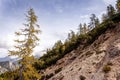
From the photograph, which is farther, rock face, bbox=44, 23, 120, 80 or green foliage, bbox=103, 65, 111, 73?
green foliage, bbox=103, 65, 111, 73

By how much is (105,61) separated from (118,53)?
2.24m

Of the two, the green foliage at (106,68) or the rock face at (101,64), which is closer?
the rock face at (101,64)

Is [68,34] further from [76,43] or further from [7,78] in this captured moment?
[7,78]

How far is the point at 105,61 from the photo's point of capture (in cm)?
3319

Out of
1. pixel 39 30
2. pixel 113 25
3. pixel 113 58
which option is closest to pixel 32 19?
pixel 39 30

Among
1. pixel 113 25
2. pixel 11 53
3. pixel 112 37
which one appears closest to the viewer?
pixel 11 53

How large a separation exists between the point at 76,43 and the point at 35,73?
73.8 ft

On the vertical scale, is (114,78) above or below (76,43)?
below

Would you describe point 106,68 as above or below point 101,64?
below

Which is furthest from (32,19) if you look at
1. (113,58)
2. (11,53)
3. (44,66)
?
(44,66)

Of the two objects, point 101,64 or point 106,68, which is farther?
point 101,64

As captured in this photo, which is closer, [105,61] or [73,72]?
[105,61]

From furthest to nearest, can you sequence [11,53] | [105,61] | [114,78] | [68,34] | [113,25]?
[68,34]
[113,25]
[105,61]
[11,53]
[114,78]

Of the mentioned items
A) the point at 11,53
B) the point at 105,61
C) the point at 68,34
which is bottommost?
the point at 105,61
